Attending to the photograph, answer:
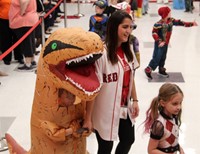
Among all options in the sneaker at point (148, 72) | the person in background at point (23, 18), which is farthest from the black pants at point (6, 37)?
the sneaker at point (148, 72)

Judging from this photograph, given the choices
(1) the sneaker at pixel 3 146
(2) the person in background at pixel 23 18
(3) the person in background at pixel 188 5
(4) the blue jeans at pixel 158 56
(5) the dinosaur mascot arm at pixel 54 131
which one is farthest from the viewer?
(3) the person in background at pixel 188 5

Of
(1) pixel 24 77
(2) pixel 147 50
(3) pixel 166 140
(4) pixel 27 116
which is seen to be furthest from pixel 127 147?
(2) pixel 147 50

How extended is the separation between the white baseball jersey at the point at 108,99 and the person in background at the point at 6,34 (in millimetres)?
3596

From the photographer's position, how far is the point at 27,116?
446 cm

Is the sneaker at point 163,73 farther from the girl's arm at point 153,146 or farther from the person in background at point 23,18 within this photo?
the girl's arm at point 153,146

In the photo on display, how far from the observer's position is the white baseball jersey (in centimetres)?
257

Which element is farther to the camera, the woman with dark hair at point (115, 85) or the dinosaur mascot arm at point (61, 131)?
the woman with dark hair at point (115, 85)

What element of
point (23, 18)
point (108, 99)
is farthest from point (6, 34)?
point (108, 99)

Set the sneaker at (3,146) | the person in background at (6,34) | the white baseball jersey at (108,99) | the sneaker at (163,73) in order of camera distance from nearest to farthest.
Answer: the white baseball jersey at (108,99) < the sneaker at (3,146) < the sneaker at (163,73) < the person in background at (6,34)

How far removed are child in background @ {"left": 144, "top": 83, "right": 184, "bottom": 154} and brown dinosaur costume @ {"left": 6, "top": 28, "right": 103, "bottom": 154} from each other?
0.44 m

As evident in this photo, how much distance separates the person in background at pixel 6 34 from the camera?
5.84 m

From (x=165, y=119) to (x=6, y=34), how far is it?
4.30 m

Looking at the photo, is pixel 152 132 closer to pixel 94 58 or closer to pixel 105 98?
pixel 105 98

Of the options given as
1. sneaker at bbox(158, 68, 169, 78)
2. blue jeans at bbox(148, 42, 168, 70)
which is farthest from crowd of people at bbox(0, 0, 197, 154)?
sneaker at bbox(158, 68, 169, 78)
